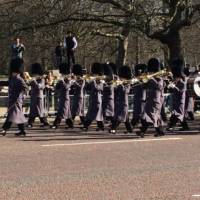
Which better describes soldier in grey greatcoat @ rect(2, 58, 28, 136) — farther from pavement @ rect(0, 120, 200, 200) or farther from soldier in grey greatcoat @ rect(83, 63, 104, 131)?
soldier in grey greatcoat @ rect(83, 63, 104, 131)

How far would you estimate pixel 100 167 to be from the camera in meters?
10.0

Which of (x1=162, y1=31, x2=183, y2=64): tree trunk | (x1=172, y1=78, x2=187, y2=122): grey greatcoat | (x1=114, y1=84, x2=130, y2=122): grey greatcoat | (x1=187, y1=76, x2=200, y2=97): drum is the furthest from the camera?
(x1=162, y1=31, x2=183, y2=64): tree trunk

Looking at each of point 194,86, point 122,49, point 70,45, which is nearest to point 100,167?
point 194,86

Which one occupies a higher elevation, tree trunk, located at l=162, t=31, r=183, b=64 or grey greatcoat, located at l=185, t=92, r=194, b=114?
tree trunk, located at l=162, t=31, r=183, b=64

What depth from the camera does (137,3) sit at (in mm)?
25531

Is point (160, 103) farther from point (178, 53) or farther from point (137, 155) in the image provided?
point (178, 53)

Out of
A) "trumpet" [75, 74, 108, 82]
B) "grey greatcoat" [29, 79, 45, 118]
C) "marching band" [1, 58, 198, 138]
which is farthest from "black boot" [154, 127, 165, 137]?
"grey greatcoat" [29, 79, 45, 118]

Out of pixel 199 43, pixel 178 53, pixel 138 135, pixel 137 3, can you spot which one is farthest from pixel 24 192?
pixel 199 43

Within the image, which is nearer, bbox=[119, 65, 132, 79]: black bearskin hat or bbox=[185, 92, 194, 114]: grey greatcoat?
bbox=[119, 65, 132, 79]: black bearskin hat

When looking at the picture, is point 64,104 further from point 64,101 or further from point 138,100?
point 138,100

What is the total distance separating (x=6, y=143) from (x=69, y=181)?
4770 millimetres

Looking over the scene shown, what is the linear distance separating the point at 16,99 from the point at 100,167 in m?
5.06

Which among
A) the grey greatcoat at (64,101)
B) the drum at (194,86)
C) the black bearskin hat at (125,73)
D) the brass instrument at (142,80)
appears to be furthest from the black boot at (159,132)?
the grey greatcoat at (64,101)

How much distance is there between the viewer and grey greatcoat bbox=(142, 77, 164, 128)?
14195 millimetres
